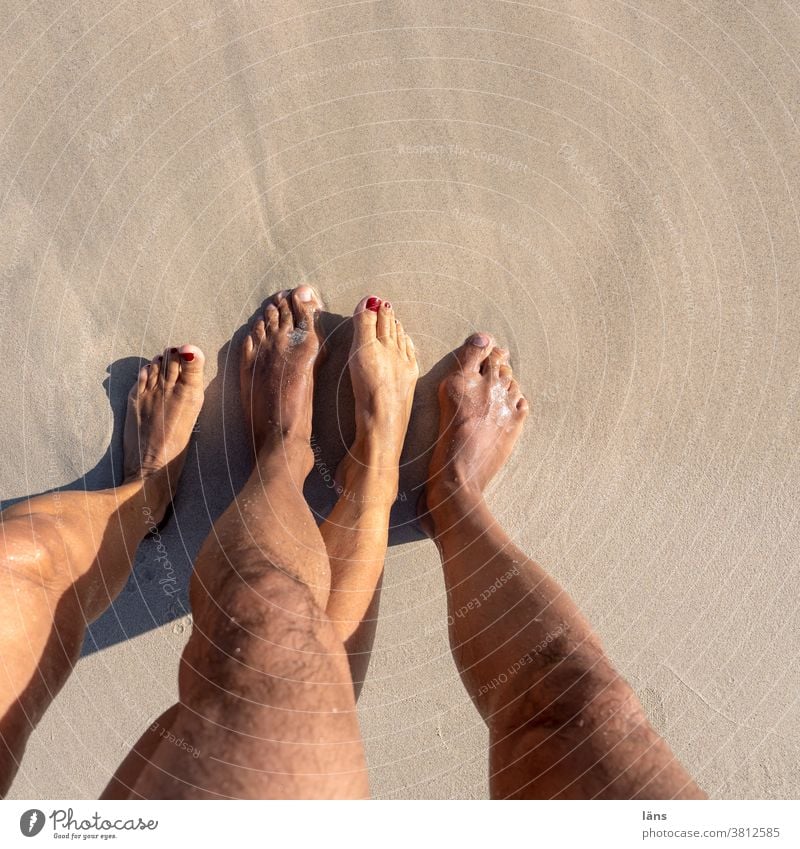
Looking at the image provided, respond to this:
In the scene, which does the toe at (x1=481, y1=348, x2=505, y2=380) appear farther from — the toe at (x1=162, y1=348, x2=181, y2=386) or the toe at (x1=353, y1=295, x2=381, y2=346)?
the toe at (x1=162, y1=348, x2=181, y2=386)

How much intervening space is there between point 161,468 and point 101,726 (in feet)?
2.74

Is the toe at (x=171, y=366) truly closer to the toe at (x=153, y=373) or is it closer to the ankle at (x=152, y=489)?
the toe at (x=153, y=373)

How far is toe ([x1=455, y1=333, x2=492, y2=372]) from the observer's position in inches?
88.7

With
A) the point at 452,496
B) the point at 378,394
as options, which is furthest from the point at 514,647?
the point at 378,394

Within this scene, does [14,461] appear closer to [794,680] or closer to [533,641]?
[533,641]

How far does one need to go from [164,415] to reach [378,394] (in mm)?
683

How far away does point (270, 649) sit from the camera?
5.37 ft

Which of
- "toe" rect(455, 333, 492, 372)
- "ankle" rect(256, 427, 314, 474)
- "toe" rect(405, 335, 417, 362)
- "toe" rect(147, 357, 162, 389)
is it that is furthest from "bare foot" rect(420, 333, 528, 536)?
"toe" rect(147, 357, 162, 389)

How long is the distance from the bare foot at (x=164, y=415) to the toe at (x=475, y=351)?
2.80 feet

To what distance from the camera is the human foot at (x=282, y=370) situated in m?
2.19

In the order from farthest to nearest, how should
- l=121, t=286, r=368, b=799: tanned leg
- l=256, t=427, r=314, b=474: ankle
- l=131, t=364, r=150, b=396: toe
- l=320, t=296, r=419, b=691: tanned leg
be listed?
l=131, t=364, r=150, b=396: toe < l=256, t=427, r=314, b=474: ankle < l=320, t=296, r=419, b=691: tanned leg < l=121, t=286, r=368, b=799: tanned leg

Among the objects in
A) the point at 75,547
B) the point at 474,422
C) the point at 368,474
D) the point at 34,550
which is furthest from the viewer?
the point at 474,422

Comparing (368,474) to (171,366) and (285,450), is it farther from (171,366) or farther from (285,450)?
(171,366)

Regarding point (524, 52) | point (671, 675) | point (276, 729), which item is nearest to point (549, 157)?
point (524, 52)
